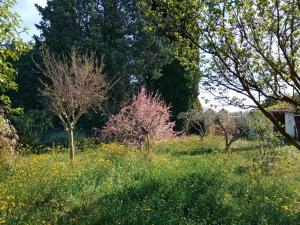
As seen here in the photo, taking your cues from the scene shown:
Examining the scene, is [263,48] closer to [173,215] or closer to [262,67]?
[262,67]

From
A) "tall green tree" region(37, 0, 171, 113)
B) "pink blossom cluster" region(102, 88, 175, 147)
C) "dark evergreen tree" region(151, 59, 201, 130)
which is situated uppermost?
"tall green tree" region(37, 0, 171, 113)

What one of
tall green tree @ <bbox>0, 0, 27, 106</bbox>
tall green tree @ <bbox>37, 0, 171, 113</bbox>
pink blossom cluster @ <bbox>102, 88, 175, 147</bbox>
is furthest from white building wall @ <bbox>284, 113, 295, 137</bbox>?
tall green tree @ <bbox>0, 0, 27, 106</bbox>

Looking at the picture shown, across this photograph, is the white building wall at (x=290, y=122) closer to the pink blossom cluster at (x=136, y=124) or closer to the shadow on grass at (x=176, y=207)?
the pink blossom cluster at (x=136, y=124)

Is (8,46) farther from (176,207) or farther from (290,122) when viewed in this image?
(290,122)

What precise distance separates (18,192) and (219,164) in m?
5.96

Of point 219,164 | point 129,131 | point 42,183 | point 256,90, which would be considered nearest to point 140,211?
point 42,183

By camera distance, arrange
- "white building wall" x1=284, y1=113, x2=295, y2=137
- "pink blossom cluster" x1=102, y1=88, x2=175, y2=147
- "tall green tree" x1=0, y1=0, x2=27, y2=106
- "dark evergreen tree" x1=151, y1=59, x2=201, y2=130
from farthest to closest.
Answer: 1. "white building wall" x1=284, y1=113, x2=295, y2=137
2. "dark evergreen tree" x1=151, y1=59, x2=201, y2=130
3. "pink blossom cluster" x1=102, y1=88, x2=175, y2=147
4. "tall green tree" x1=0, y1=0, x2=27, y2=106

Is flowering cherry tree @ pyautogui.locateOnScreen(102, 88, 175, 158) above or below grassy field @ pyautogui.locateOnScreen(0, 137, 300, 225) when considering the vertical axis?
above

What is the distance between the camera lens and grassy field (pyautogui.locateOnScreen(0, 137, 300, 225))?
21.7ft

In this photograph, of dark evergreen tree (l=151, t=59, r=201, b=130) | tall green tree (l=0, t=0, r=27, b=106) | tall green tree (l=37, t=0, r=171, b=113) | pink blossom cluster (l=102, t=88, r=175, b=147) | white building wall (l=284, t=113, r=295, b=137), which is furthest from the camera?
white building wall (l=284, t=113, r=295, b=137)

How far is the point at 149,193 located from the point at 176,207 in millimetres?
1029

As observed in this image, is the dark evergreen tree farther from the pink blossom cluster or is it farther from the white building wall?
the white building wall

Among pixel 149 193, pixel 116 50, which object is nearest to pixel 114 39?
pixel 116 50

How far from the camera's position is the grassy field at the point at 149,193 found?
6608mm
